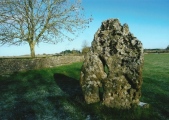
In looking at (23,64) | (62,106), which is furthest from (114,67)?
(23,64)

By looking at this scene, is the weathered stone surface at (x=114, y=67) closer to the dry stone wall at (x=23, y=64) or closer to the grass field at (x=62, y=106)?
the grass field at (x=62, y=106)

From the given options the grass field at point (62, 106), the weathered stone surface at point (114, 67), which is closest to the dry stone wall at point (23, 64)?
the grass field at point (62, 106)

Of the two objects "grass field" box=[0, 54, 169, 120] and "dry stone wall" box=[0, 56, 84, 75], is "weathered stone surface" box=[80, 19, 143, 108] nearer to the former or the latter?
"grass field" box=[0, 54, 169, 120]

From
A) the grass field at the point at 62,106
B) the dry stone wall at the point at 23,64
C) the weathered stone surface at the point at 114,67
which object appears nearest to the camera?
the grass field at the point at 62,106

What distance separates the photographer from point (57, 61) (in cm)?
3241

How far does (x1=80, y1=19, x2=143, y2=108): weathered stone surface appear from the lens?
10.2m

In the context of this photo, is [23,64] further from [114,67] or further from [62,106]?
[114,67]

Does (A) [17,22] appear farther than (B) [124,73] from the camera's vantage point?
Yes

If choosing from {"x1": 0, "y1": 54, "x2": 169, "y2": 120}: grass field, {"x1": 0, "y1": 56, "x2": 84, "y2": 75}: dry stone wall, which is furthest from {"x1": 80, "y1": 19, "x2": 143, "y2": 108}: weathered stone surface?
{"x1": 0, "y1": 56, "x2": 84, "y2": 75}: dry stone wall

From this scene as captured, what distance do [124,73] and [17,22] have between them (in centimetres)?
2601

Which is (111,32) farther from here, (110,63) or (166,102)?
(166,102)

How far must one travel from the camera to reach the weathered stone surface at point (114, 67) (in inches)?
400

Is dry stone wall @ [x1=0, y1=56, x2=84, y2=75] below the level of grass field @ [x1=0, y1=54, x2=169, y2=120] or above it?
above

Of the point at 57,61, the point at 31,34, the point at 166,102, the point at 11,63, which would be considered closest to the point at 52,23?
the point at 31,34
